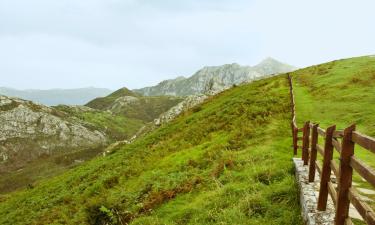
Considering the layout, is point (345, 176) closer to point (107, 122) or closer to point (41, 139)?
point (41, 139)

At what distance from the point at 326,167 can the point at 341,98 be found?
26.5m

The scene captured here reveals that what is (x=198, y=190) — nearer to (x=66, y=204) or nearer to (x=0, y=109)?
(x=66, y=204)

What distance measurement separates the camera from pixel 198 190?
1755 centimetres

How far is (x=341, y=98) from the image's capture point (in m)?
33.8

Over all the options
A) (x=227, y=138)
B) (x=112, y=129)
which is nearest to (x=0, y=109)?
(x=112, y=129)

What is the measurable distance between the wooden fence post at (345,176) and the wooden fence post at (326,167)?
1859 mm

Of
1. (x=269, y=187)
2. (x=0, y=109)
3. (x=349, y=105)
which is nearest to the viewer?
(x=269, y=187)

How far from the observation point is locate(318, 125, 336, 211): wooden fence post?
9.34 meters

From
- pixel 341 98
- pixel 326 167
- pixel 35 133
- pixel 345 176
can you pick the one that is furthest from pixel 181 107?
pixel 35 133

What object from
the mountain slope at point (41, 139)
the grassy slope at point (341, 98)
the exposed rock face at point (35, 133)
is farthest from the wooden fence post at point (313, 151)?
the exposed rock face at point (35, 133)

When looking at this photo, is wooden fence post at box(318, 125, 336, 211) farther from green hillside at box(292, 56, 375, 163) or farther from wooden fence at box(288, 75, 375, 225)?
green hillside at box(292, 56, 375, 163)

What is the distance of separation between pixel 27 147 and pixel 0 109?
2146cm

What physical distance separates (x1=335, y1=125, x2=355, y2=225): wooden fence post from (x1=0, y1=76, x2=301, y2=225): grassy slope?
400 centimetres

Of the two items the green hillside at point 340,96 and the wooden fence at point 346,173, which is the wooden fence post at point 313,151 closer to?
the wooden fence at point 346,173
